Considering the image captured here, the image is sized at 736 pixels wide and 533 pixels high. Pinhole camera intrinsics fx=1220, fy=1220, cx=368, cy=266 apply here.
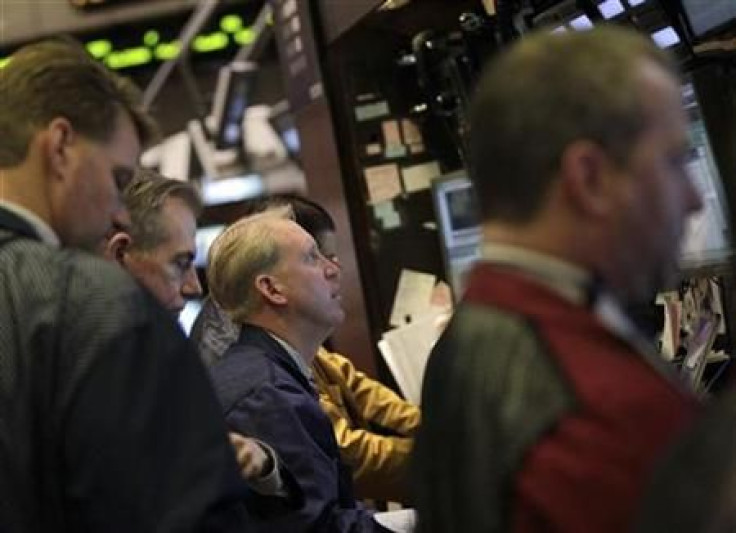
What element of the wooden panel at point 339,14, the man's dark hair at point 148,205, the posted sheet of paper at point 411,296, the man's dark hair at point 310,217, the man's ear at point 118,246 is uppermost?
the wooden panel at point 339,14

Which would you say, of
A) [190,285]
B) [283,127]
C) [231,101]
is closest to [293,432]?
[190,285]

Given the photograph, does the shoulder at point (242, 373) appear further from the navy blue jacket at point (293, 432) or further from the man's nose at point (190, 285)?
the man's nose at point (190, 285)

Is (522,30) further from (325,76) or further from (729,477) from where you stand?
(729,477)

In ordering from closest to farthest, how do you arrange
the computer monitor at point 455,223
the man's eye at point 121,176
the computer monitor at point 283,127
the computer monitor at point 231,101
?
the man's eye at point 121,176 < the computer monitor at point 455,223 < the computer monitor at point 231,101 < the computer monitor at point 283,127

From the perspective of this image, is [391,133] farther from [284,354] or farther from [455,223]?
[284,354]

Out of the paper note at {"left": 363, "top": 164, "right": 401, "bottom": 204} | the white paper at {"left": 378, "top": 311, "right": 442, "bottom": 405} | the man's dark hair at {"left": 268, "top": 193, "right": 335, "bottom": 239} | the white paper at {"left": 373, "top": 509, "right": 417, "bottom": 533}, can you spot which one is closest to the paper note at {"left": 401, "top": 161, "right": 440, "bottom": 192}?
the paper note at {"left": 363, "top": 164, "right": 401, "bottom": 204}

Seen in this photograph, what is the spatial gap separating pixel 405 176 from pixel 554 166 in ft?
11.5

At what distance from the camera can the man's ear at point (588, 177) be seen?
1.12 m

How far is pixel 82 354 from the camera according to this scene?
151cm

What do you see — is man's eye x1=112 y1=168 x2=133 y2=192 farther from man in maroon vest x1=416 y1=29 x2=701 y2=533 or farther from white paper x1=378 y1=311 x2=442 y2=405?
white paper x1=378 y1=311 x2=442 y2=405

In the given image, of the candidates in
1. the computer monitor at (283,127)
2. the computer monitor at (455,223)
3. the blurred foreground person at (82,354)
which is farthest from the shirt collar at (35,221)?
the computer monitor at (283,127)

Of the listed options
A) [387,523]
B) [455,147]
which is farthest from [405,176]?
[387,523]

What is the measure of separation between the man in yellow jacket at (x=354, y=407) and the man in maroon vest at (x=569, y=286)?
59.4 inches

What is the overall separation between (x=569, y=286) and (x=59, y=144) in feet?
2.45
